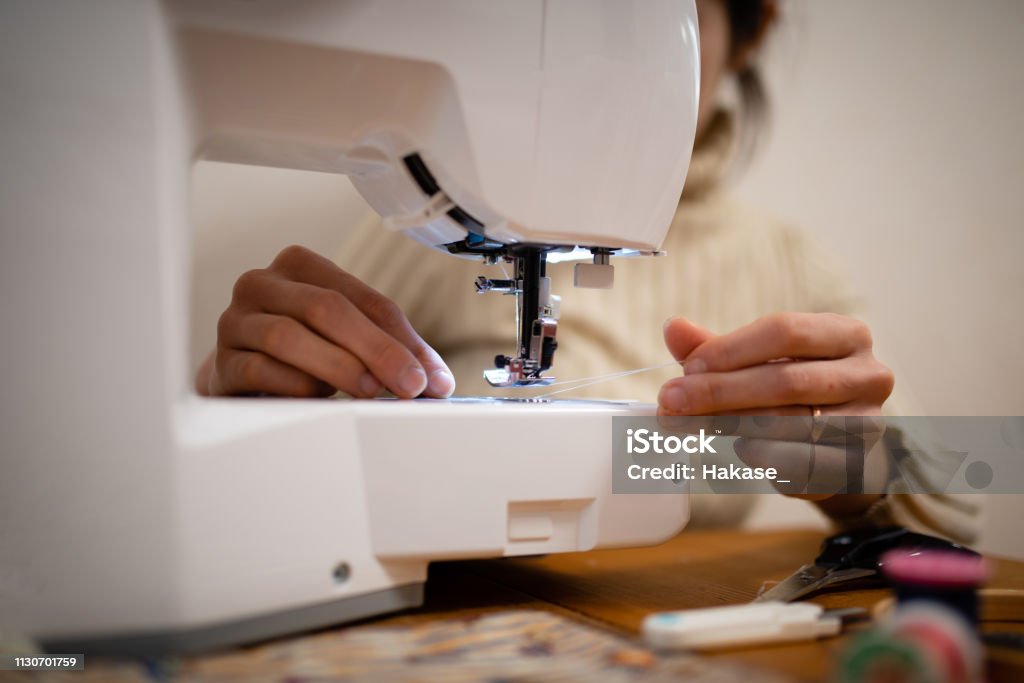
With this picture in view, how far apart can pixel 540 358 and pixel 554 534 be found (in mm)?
159

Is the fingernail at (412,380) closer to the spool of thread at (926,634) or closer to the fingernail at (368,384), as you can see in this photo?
the fingernail at (368,384)

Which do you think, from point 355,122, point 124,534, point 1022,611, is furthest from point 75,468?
point 1022,611

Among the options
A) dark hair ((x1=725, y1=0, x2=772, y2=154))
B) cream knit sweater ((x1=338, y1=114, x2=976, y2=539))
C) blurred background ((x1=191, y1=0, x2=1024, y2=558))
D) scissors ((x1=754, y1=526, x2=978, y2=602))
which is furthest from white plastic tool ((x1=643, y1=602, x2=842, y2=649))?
dark hair ((x1=725, y1=0, x2=772, y2=154))

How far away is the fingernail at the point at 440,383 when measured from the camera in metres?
0.67

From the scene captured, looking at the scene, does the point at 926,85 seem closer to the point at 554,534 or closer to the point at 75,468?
the point at 554,534

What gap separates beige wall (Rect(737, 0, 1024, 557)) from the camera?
1.59m

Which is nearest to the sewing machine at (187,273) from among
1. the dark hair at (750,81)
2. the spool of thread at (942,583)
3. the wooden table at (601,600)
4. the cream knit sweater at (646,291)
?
the wooden table at (601,600)

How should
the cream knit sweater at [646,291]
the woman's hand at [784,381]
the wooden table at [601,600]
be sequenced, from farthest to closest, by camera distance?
1. the cream knit sweater at [646,291]
2. the woman's hand at [784,381]
3. the wooden table at [601,600]

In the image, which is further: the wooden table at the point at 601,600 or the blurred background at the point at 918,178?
the blurred background at the point at 918,178

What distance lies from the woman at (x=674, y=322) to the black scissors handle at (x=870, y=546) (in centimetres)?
6

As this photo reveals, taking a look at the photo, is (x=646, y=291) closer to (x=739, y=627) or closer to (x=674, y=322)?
(x=674, y=322)

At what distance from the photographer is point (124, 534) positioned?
445 millimetres

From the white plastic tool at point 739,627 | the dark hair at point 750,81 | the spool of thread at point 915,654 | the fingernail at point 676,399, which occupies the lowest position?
the white plastic tool at point 739,627

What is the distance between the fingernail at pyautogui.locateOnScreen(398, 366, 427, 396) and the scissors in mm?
336
